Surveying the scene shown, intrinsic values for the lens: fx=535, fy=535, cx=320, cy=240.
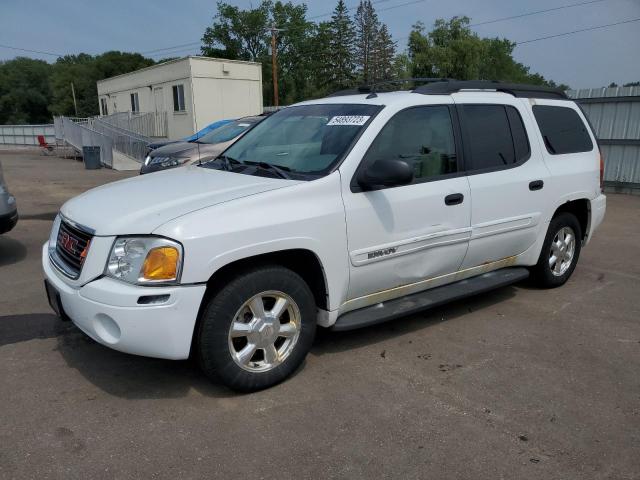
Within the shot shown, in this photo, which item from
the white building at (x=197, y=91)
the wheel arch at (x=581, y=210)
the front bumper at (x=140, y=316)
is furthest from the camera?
the white building at (x=197, y=91)

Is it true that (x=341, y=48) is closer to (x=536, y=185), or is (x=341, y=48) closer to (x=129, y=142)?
(x=129, y=142)

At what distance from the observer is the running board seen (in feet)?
12.1

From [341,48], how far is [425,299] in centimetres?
6243

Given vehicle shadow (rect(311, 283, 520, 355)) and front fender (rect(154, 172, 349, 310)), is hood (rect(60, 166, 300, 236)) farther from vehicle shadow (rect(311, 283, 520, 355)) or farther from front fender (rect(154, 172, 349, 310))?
vehicle shadow (rect(311, 283, 520, 355))

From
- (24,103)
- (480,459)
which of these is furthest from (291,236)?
→ (24,103)

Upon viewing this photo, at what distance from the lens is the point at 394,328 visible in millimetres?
4430

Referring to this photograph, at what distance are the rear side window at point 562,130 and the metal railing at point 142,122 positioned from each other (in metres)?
21.2

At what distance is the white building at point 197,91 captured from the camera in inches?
915

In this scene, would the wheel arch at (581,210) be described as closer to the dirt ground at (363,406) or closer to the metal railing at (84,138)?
the dirt ground at (363,406)

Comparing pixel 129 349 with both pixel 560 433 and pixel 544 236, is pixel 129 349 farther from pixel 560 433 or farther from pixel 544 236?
pixel 544 236

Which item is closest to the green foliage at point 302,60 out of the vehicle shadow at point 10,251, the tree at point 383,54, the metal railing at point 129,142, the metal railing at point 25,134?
the tree at point 383,54

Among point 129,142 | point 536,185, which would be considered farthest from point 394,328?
point 129,142

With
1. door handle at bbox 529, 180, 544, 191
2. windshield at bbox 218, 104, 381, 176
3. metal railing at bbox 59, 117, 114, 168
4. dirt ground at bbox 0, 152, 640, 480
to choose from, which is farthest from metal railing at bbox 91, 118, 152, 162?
door handle at bbox 529, 180, 544, 191

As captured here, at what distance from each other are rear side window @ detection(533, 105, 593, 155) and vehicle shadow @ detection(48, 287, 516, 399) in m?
1.97
